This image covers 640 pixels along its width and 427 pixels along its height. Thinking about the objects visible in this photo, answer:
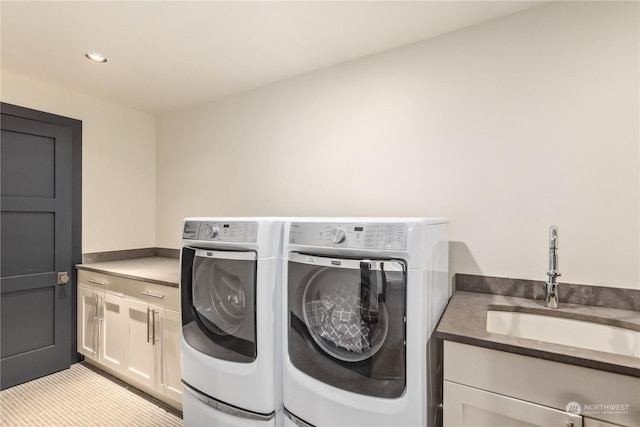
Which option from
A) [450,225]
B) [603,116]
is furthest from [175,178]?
[603,116]

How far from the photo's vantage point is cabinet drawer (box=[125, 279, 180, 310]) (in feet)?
6.58

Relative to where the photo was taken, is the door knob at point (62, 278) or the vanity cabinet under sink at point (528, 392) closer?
the vanity cabinet under sink at point (528, 392)

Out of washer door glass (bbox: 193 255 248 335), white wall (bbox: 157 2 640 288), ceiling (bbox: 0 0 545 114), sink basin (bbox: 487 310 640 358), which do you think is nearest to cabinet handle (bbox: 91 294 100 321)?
washer door glass (bbox: 193 255 248 335)

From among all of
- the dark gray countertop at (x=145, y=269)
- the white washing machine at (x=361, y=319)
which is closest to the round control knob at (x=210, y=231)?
the white washing machine at (x=361, y=319)

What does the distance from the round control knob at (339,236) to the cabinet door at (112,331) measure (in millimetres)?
1898

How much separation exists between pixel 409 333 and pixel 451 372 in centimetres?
21

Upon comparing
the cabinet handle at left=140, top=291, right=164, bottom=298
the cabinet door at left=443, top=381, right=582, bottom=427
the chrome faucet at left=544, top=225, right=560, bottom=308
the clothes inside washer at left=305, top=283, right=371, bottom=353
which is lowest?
the cabinet door at left=443, top=381, right=582, bottom=427

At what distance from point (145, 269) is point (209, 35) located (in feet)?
5.72

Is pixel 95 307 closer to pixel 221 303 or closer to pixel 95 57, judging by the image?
pixel 221 303

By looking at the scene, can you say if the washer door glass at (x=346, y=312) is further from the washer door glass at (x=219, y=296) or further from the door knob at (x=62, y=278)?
the door knob at (x=62, y=278)

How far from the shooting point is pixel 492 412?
1076 mm

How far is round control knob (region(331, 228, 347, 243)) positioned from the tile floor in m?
1.69

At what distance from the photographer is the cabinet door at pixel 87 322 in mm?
2531

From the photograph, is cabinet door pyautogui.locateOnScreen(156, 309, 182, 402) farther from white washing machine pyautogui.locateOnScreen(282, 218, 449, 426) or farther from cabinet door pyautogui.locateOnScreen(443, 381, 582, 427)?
cabinet door pyautogui.locateOnScreen(443, 381, 582, 427)
